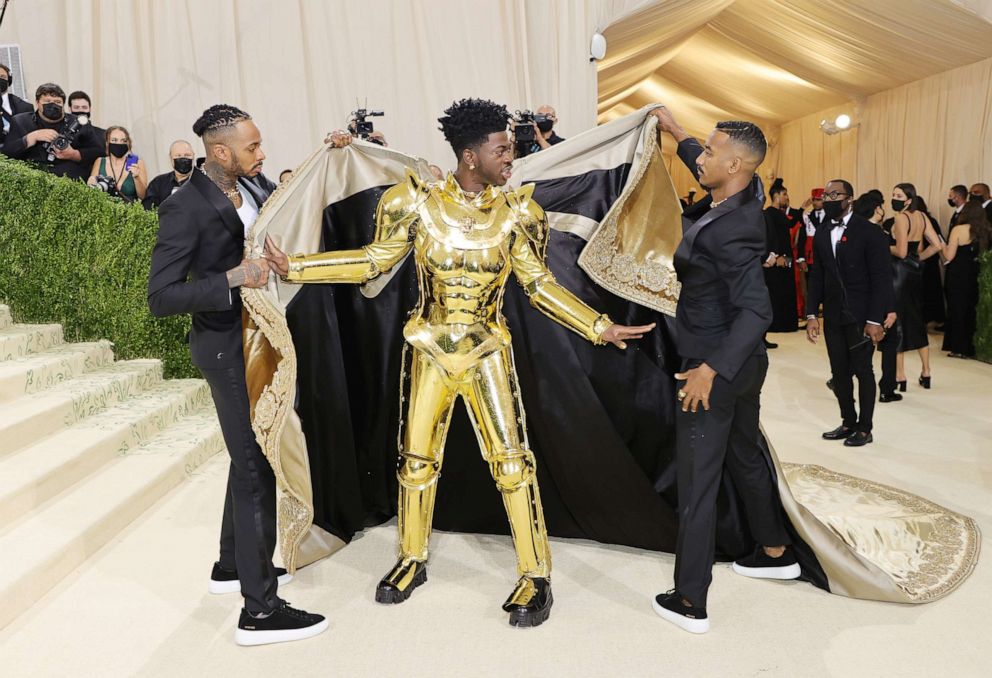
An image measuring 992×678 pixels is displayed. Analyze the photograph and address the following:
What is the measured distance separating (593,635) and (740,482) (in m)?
0.87

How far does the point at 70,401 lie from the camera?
459 centimetres

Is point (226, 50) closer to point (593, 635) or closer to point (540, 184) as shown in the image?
point (540, 184)

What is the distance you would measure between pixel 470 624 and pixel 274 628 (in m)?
0.70

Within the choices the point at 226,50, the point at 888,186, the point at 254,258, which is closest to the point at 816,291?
the point at 254,258

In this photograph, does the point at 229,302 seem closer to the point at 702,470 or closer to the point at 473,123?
the point at 473,123

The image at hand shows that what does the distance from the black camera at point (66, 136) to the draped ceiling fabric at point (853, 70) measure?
4.90m

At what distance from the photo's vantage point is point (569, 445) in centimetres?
365

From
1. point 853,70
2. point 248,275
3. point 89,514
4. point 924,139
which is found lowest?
point 89,514

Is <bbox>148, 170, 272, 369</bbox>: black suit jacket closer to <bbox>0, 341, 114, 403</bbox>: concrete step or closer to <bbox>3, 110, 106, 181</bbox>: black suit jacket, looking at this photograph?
<bbox>0, 341, 114, 403</bbox>: concrete step

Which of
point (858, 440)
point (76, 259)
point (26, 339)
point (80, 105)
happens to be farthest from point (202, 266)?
point (80, 105)

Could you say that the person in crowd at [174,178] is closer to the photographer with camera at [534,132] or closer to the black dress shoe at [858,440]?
the photographer with camera at [534,132]

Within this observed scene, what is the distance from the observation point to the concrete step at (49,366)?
4523 millimetres

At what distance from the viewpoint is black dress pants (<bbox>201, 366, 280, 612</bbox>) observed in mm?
2762

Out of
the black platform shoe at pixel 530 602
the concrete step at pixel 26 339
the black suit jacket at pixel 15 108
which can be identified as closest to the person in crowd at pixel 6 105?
the black suit jacket at pixel 15 108
